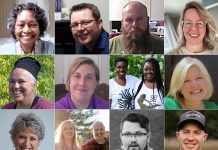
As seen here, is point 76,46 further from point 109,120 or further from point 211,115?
point 211,115

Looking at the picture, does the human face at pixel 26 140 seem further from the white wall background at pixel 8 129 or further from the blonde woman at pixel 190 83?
the blonde woman at pixel 190 83

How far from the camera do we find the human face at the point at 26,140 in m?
2.22

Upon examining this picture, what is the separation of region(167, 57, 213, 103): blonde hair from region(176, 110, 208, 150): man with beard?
4.6 inches

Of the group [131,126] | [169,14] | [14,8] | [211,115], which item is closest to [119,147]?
[131,126]

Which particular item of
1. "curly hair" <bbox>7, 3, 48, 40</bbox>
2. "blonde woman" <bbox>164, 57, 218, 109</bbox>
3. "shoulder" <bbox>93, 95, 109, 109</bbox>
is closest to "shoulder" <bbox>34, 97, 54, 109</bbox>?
"shoulder" <bbox>93, 95, 109, 109</bbox>

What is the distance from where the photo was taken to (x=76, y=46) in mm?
2186

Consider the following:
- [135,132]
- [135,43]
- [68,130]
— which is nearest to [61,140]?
[68,130]

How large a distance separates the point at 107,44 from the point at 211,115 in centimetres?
64

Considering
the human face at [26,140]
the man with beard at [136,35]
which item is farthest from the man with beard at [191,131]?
the human face at [26,140]

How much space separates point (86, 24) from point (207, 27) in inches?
24.0

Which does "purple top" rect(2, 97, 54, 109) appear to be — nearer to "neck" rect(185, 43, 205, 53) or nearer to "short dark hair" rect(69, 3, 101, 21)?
"short dark hair" rect(69, 3, 101, 21)

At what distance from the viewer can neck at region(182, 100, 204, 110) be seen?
7.16 ft

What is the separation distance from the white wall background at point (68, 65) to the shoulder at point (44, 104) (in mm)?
113

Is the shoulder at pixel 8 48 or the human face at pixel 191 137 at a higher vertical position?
the shoulder at pixel 8 48
